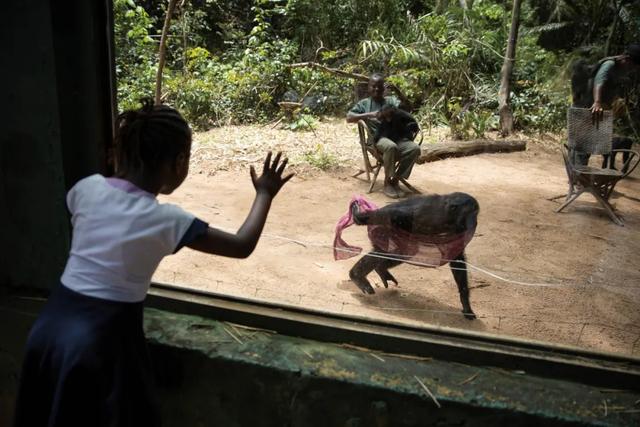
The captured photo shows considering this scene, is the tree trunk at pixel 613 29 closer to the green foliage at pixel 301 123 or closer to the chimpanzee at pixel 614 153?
the chimpanzee at pixel 614 153

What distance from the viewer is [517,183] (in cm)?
353

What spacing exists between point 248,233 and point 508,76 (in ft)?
9.32

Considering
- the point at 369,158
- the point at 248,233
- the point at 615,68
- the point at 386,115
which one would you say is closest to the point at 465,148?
the point at 386,115

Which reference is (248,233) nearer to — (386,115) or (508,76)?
(508,76)

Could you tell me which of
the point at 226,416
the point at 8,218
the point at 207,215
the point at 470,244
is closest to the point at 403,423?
the point at 226,416

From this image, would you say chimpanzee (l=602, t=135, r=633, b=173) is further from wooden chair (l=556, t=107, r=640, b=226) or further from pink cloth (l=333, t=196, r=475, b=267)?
pink cloth (l=333, t=196, r=475, b=267)

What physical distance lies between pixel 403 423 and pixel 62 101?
56.6 inches

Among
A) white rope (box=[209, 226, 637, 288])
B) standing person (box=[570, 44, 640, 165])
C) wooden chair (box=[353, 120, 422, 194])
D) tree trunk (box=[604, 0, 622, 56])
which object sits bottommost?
white rope (box=[209, 226, 637, 288])

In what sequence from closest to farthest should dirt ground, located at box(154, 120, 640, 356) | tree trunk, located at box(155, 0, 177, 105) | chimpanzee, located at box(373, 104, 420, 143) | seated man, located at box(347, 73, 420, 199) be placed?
dirt ground, located at box(154, 120, 640, 356) → tree trunk, located at box(155, 0, 177, 105) → seated man, located at box(347, 73, 420, 199) → chimpanzee, located at box(373, 104, 420, 143)

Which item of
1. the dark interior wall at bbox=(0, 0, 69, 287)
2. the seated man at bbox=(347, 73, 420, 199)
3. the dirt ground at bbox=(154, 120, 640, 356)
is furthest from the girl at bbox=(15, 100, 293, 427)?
the seated man at bbox=(347, 73, 420, 199)

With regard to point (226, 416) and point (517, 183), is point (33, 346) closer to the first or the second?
point (226, 416)

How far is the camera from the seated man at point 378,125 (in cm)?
371

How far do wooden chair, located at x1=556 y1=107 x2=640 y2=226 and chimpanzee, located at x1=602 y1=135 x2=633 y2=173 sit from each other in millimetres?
18

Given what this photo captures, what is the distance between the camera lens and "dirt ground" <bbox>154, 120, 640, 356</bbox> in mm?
2168
